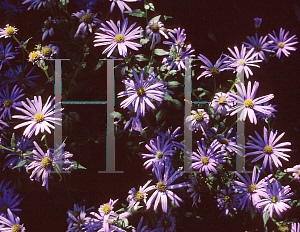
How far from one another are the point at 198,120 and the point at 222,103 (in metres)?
0.20

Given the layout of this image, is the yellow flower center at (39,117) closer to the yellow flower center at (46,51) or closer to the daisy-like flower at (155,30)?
the yellow flower center at (46,51)

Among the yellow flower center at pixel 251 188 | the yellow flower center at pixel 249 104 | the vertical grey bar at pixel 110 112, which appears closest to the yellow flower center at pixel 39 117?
the vertical grey bar at pixel 110 112

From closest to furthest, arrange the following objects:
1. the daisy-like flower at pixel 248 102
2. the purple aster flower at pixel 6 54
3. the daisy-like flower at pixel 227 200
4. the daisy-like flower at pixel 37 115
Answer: the daisy-like flower at pixel 37 115, the daisy-like flower at pixel 248 102, the daisy-like flower at pixel 227 200, the purple aster flower at pixel 6 54

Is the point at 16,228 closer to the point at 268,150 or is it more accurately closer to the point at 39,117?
the point at 39,117

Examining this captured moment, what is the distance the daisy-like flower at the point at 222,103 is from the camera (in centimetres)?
198

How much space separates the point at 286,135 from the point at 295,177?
0.61 m

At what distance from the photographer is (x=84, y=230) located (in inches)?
80.0

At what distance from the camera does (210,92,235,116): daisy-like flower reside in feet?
6.48

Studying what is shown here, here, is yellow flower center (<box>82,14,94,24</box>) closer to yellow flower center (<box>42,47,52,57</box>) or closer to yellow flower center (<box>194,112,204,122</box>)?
yellow flower center (<box>42,47,52,57</box>)

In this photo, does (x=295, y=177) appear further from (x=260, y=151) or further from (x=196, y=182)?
(x=196, y=182)

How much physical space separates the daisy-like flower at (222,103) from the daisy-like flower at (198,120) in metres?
0.09

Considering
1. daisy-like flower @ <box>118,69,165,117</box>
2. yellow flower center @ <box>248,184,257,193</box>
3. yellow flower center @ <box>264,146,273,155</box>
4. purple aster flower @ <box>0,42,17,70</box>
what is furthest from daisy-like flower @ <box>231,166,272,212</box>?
purple aster flower @ <box>0,42,17,70</box>

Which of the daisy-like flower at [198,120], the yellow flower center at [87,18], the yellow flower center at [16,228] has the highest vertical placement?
the yellow flower center at [87,18]

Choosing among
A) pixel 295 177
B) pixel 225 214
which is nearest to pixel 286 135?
pixel 295 177
